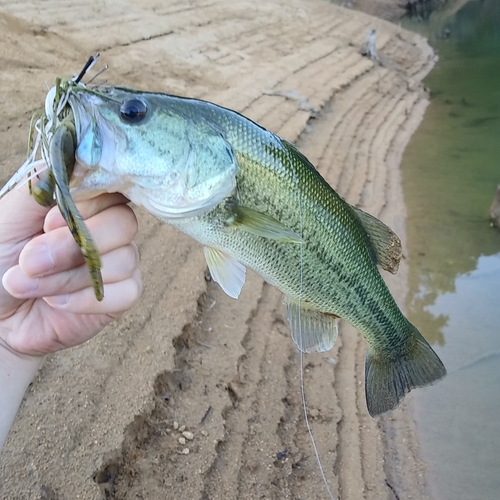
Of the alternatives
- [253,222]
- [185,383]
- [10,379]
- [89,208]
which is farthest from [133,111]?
[185,383]

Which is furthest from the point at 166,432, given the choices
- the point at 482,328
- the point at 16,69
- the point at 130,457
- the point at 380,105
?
the point at 380,105

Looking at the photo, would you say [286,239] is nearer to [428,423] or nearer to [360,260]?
[360,260]

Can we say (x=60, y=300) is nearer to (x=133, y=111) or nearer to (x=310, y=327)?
(x=133, y=111)

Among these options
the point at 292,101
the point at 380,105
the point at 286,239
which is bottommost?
the point at 380,105

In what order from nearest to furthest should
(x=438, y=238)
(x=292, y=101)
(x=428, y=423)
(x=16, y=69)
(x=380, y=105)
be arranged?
(x=428, y=423) < (x=16, y=69) < (x=438, y=238) < (x=292, y=101) < (x=380, y=105)

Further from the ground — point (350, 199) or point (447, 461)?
point (447, 461)

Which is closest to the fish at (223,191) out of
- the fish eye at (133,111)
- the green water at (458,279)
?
the fish eye at (133,111)

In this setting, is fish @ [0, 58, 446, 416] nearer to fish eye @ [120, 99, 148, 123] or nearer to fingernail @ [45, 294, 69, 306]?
fish eye @ [120, 99, 148, 123]

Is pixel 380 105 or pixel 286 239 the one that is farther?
pixel 380 105
